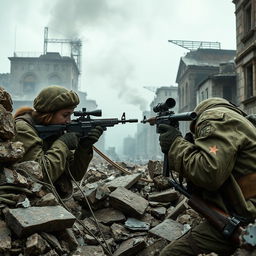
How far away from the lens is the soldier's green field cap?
132 inches

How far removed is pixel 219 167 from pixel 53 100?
206 centimetres

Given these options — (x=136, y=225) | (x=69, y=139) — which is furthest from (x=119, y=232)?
(x=69, y=139)

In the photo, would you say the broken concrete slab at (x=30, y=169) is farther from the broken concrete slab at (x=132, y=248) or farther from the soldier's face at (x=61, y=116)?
the broken concrete slab at (x=132, y=248)

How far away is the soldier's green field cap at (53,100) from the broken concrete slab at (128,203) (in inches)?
48.9

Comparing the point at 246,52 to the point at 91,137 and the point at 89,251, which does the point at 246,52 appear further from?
the point at 89,251

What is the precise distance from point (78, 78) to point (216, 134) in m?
56.2

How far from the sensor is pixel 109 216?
3689mm

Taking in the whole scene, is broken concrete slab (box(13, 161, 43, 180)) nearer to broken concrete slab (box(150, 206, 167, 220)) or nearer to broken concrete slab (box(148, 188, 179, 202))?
broken concrete slab (box(150, 206, 167, 220))

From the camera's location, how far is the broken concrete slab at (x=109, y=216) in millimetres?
3627

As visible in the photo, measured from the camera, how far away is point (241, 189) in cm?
205

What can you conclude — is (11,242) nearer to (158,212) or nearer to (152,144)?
(158,212)

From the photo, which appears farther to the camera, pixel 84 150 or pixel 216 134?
pixel 84 150

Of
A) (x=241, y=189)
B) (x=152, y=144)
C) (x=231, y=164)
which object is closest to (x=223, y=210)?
(x=241, y=189)

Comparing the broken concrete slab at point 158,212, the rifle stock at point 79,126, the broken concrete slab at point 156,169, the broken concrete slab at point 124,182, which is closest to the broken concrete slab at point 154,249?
the broken concrete slab at point 158,212
